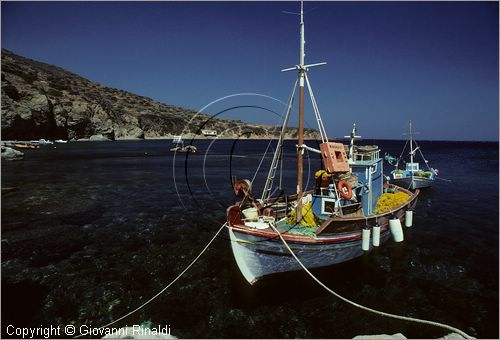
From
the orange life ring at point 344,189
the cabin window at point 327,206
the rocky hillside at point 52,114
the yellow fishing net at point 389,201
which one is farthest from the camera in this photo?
the rocky hillside at point 52,114

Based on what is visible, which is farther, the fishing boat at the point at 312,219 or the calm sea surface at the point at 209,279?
the fishing boat at the point at 312,219

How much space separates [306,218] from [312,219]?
378 millimetres

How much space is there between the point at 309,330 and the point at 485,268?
13.1 metres

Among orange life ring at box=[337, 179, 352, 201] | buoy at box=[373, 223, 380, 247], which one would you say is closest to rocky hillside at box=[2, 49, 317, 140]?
orange life ring at box=[337, 179, 352, 201]

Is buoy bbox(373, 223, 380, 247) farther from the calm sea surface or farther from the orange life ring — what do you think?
the orange life ring

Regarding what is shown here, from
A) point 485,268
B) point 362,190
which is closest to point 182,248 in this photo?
point 362,190

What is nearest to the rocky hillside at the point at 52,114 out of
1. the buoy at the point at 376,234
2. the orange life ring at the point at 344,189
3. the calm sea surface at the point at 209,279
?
the calm sea surface at the point at 209,279

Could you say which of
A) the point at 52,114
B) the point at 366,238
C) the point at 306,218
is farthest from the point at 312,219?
the point at 52,114

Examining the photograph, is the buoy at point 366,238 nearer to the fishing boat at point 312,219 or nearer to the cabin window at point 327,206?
the fishing boat at point 312,219

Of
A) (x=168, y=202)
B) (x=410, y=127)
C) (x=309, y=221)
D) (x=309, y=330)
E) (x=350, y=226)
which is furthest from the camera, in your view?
(x=410, y=127)

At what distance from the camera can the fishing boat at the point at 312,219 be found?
14383 millimetres

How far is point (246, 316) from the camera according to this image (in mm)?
12844

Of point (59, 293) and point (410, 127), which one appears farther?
point (410, 127)

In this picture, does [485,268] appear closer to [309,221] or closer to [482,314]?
[482,314]
